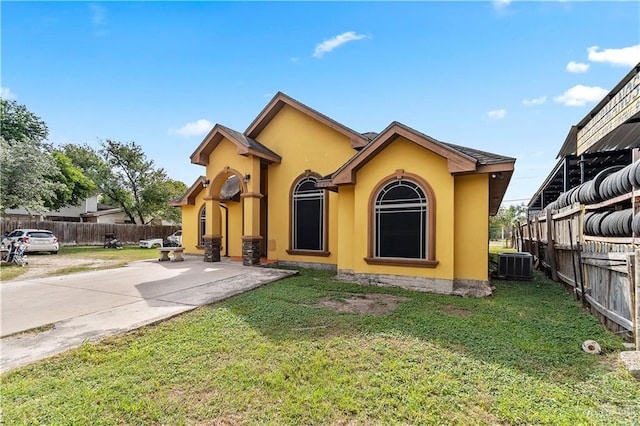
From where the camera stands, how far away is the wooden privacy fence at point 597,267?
4277 mm

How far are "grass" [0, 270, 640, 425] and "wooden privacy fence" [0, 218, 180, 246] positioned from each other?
2382 cm

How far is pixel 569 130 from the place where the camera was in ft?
44.3

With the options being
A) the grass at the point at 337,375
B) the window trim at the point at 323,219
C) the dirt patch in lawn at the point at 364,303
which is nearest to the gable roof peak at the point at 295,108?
the window trim at the point at 323,219

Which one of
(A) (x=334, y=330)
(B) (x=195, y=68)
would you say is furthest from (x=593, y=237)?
(B) (x=195, y=68)

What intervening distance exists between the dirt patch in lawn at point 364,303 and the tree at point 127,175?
29237mm

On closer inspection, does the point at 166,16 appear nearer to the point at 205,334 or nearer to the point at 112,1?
the point at 112,1

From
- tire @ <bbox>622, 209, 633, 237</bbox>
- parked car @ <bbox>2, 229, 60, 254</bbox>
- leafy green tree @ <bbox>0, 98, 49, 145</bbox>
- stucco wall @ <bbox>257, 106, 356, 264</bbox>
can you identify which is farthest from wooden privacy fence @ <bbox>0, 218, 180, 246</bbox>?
tire @ <bbox>622, 209, 633, 237</bbox>

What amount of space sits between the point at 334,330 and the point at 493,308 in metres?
A: 3.67

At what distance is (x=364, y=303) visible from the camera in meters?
6.56

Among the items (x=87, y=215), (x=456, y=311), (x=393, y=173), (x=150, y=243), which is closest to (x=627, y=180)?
(x=456, y=311)

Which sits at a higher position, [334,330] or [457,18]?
[457,18]

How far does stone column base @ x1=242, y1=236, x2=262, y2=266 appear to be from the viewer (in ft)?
36.9

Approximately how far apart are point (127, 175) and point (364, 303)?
34.0 meters

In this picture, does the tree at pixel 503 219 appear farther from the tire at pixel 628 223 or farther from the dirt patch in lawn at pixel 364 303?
the dirt patch in lawn at pixel 364 303
